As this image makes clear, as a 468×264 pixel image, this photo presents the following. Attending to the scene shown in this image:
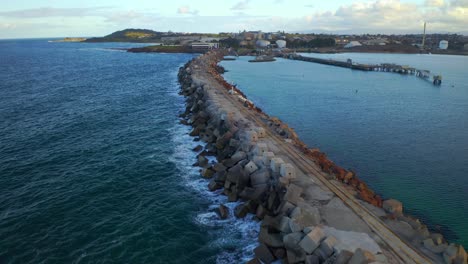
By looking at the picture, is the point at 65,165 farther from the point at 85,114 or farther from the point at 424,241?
the point at 424,241

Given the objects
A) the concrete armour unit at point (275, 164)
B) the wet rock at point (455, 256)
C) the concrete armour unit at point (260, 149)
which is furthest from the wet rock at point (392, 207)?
the concrete armour unit at point (260, 149)

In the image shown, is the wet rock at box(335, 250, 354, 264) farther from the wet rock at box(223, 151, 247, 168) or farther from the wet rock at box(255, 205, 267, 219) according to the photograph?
the wet rock at box(223, 151, 247, 168)

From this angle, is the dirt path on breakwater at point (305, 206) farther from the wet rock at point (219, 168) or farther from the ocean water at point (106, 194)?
the ocean water at point (106, 194)

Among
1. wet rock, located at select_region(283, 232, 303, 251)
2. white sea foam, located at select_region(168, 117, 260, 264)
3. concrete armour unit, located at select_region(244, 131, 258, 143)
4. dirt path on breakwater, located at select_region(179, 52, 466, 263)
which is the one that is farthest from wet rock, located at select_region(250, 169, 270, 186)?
wet rock, located at select_region(283, 232, 303, 251)

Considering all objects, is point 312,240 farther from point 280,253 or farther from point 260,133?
point 260,133

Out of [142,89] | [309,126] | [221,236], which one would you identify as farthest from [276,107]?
[221,236]

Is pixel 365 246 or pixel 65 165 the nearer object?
pixel 365 246

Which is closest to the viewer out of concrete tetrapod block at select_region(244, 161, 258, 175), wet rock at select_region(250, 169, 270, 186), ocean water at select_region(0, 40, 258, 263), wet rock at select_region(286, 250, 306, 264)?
wet rock at select_region(286, 250, 306, 264)
